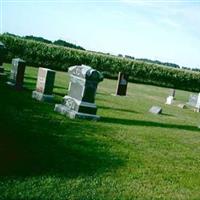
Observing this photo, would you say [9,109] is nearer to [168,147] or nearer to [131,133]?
[131,133]

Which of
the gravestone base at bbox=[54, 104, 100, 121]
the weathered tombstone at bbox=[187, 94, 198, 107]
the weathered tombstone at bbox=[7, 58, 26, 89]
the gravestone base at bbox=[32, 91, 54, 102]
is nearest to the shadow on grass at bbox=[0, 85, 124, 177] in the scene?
the gravestone base at bbox=[54, 104, 100, 121]

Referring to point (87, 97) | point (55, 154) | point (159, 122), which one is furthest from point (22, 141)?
point (159, 122)

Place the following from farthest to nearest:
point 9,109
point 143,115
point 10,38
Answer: point 10,38 < point 143,115 < point 9,109

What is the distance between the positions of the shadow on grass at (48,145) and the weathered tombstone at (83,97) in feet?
2.28

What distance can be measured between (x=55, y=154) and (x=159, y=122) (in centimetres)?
858

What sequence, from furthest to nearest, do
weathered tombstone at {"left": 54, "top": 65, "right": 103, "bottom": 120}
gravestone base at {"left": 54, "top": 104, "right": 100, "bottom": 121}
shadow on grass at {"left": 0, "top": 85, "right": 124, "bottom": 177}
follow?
weathered tombstone at {"left": 54, "top": 65, "right": 103, "bottom": 120} < gravestone base at {"left": 54, "top": 104, "right": 100, "bottom": 121} < shadow on grass at {"left": 0, "top": 85, "right": 124, "bottom": 177}

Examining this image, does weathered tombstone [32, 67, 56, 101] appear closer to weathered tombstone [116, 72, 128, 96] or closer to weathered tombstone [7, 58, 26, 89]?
weathered tombstone [7, 58, 26, 89]

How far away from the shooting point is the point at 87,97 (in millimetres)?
14578

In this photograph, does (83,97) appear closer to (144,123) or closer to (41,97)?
(41,97)

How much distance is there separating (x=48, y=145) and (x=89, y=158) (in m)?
1.05

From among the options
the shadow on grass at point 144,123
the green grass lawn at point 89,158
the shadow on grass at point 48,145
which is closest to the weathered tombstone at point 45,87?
the green grass lawn at point 89,158

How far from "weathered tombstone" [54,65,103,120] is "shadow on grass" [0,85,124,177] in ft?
2.28

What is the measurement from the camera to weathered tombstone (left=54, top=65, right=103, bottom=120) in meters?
14.2

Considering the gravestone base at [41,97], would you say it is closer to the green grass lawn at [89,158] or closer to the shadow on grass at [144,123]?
the green grass lawn at [89,158]
